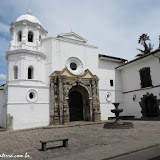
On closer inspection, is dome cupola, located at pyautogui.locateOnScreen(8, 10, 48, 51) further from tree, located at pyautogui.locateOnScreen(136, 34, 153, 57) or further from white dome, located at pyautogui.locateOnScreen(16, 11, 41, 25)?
tree, located at pyautogui.locateOnScreen(136, 34, 153, 57)

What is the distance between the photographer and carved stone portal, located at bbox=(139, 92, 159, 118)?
49.3 ft

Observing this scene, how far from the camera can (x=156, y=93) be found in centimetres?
1479

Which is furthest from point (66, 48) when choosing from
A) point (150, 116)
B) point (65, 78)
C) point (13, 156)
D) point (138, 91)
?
point (13, 156)

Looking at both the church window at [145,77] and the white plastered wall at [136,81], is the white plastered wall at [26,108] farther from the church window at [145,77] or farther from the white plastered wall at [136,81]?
the church window at [145,77]

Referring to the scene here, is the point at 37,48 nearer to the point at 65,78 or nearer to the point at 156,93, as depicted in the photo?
the point at 65,78

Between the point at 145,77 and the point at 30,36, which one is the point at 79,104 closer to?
the point at 145,77

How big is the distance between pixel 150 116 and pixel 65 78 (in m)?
9.79

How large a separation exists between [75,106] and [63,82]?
3198mm

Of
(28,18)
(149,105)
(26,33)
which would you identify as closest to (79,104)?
(149,105)

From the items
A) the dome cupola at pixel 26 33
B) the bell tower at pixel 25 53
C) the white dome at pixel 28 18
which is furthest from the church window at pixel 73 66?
the white dome at pixel 28 18

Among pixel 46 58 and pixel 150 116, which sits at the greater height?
pixel 46 58

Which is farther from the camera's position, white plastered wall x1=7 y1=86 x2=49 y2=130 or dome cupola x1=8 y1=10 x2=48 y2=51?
dome cupola x1=8 y1=10 x2=48 y2=51

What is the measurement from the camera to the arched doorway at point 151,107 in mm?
15124

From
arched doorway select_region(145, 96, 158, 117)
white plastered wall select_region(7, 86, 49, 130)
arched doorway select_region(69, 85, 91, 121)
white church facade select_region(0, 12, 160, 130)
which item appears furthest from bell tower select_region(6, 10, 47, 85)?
arched doorway select_region(145, 96, 158, 117)
